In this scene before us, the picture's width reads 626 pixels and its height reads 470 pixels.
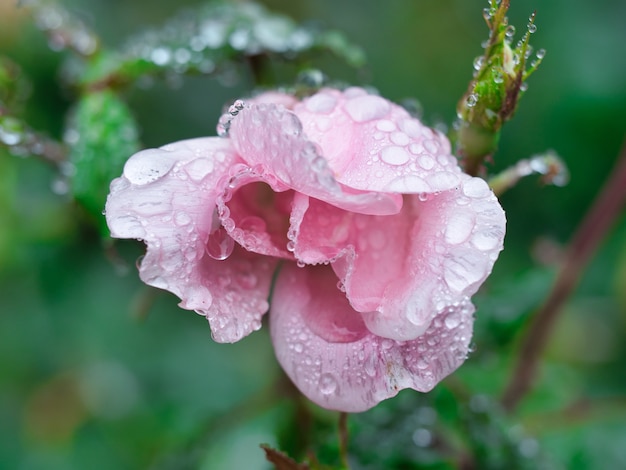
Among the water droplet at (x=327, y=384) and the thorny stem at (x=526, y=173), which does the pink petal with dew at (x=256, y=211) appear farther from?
the thorny stem at (x=526, y=173)

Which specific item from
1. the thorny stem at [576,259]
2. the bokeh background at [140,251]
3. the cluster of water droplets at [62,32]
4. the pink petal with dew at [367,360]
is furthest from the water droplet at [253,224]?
the bokeh background at [140,251]

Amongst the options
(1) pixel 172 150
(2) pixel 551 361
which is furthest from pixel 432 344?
(2) pixel 551 361

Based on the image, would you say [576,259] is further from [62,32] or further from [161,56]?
[62,32]

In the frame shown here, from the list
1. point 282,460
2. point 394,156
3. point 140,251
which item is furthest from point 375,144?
point 140,251

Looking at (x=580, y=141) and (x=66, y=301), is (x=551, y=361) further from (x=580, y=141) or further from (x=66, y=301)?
(x=66, y=301)

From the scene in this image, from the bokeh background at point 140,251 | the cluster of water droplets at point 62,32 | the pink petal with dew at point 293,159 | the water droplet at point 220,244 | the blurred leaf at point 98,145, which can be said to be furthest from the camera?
the bokeh background at point 140,251

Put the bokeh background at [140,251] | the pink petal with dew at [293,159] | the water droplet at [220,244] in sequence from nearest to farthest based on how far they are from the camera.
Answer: the pink petal with dew at [293,159] → the water droplet at [220,244] → the bokeh background at [140,251]

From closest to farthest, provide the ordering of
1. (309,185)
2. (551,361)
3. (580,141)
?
(309,185)
(551,361)
(580,141)
